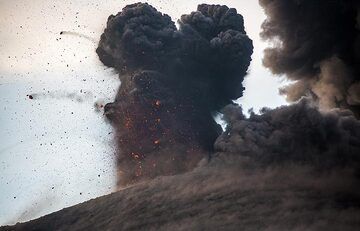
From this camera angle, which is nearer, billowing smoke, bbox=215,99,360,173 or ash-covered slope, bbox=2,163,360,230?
ash-covered slope, bbox=2,163,360,230

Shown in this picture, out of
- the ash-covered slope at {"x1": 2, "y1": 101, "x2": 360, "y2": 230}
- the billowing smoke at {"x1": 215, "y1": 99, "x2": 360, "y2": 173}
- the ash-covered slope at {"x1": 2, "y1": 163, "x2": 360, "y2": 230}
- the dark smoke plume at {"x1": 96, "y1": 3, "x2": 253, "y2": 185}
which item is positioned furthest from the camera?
the dark smoke plume at {"x1": 96, "y1": 3, "x2": 253, "y2": 185}

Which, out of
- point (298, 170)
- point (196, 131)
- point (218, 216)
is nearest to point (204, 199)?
point (218, 216)

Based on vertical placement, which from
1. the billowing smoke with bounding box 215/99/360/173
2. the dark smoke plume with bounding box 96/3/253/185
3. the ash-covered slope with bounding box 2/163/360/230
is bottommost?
the ash-covered slope with bounding box 2/163/360/230

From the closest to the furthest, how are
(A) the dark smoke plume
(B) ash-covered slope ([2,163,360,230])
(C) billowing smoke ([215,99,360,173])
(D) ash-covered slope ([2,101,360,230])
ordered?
(B) ash-covered slope ([2,163,360,230]), (D) ash-covered slope ([2,101,360,230]), (C) billowing smoke ([215,99,360,173]), (A) the dark smoke plume

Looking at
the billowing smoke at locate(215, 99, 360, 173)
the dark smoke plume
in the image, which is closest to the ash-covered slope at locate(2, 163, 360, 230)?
the billowing smoke at locate(215, 99, 360, 173)

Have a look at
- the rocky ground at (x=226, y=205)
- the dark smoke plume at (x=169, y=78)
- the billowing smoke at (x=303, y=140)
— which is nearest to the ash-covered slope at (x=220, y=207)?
the rocky ground at (x=226, y=205)

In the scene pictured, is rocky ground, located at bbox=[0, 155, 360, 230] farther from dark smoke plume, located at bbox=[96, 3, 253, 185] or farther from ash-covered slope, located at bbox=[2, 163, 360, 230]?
dark smoke plume, located at bbox=[96, 3, 253, 185]
